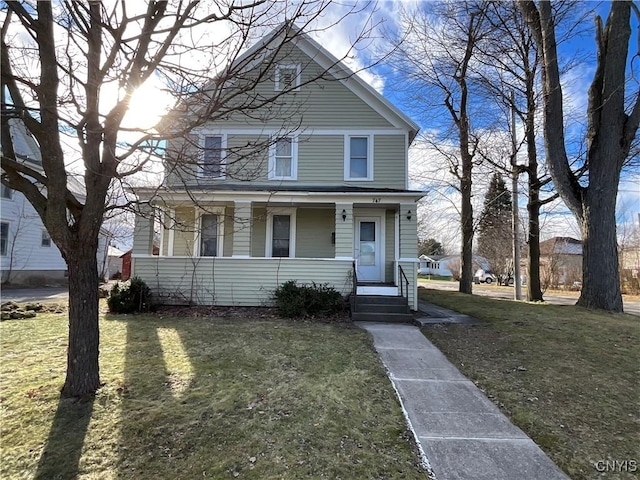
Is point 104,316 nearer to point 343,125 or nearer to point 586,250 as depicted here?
point 343,125

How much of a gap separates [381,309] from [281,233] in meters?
4.46

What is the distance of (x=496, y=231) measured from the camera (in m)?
29.1

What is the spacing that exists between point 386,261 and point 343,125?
4730 millimetres

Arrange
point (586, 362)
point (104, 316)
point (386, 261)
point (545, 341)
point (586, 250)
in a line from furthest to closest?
point (386, 261) → point (586, 250) → point (104, 316) → point (545, 341) → point (586, 362)

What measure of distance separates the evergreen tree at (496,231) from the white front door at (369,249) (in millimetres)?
9633

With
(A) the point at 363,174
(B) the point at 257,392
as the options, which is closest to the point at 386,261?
(A) the point at 363,174

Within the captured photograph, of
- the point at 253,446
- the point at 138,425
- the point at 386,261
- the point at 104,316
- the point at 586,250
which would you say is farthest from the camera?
the point at 386,261

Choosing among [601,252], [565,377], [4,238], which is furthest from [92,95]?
[4,238]

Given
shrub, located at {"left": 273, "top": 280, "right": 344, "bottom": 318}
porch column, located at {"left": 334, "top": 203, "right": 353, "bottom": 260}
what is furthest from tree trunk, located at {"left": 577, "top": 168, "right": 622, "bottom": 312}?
shrub, located at {"left": 273, "top": 280, "right": 344, "bottom": 318}

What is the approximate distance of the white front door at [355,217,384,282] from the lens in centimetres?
1149

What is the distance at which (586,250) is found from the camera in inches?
403

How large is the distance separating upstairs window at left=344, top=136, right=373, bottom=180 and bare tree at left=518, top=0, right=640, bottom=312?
572 centimetres

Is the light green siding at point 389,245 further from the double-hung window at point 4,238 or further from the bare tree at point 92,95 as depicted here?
the double-hung window at point 4,238

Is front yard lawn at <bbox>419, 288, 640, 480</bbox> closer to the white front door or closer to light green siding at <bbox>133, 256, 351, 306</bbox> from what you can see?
the white front door
